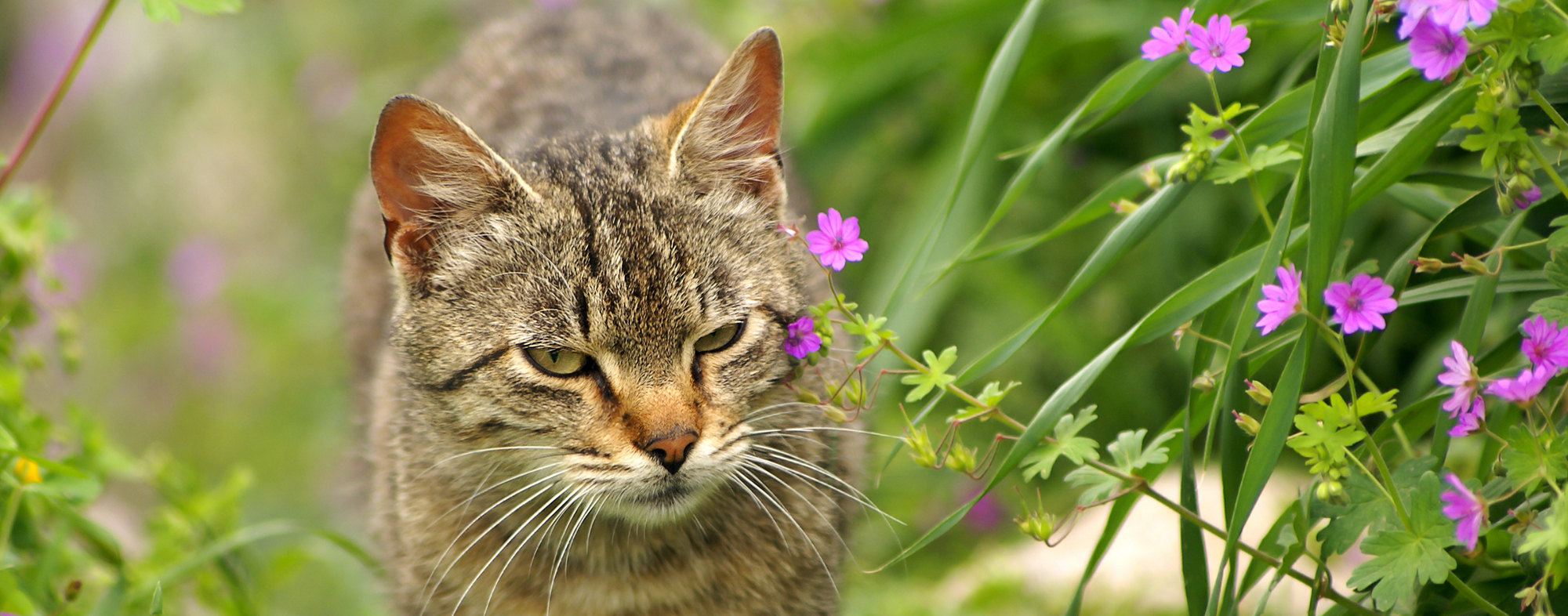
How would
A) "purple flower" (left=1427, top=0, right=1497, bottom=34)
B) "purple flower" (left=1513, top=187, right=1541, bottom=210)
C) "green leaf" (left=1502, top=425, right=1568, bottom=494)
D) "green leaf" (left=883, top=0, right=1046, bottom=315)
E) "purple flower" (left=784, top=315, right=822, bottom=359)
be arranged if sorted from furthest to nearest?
1. "green leaf" (left=883, top=0, right=1046, bottom=315)
2. "purple flower" (left=784, top=315, right=822, bottom=359)
3. "purple flower" (left=1513, top=187, right=1541, bottom=210)
4. "green leaf" (left=1502, top=425, right=1568, bottom=494)
5. "purple flower" (left=1427, top=0, right=1497, bottom=34)

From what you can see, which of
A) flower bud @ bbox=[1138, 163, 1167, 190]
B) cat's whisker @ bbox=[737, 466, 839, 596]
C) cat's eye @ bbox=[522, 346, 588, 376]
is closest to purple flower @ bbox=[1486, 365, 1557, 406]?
flower bud @ bbox=[1138, 163, 1167, 190]

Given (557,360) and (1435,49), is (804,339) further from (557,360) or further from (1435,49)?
(1435,49)

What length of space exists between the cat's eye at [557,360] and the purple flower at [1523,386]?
125cm

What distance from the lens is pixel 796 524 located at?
1896 mm

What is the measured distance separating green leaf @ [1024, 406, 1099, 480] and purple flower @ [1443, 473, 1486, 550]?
39cm

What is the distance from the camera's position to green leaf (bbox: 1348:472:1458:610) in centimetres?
136

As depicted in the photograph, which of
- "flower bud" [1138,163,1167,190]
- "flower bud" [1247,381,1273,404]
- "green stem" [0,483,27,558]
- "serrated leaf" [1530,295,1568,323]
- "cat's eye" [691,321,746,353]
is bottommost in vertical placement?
"green stem" [0,483,27,558]

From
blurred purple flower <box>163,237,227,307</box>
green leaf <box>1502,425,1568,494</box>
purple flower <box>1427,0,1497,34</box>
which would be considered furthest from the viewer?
blurred purple flower <box>163,237,227,307</box>

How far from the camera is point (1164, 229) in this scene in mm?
3186

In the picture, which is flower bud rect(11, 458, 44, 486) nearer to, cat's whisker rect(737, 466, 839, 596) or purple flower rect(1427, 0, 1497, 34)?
cat's whisker rect(737, 466, 839, 596)

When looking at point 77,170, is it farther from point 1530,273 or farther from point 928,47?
point 1530,273

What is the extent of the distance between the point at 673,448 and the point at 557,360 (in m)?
0.28

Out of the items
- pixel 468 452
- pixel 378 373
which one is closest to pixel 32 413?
pixel 378 373

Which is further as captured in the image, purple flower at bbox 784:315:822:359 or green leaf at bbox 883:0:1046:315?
green leaf at bbox 883:0:1046:315
